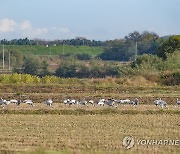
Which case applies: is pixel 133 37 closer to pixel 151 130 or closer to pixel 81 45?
pixel 81 45

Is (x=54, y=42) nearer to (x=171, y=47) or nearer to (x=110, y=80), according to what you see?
(x=171, y=47)

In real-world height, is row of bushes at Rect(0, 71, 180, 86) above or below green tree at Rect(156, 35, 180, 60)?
below

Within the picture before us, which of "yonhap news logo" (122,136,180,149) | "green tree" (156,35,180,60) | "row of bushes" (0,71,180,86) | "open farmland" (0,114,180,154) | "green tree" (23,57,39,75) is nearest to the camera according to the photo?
"open farmland" (0,114,180,154)

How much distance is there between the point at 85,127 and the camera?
54.9 ft

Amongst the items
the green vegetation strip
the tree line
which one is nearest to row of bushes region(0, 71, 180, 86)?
the green vegetation strip

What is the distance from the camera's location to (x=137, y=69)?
4494 cm

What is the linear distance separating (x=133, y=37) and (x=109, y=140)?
93082 millimetres

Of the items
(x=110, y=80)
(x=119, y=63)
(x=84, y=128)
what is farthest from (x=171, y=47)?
(x=84, y=128)

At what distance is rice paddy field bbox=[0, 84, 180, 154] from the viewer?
41.4 feet

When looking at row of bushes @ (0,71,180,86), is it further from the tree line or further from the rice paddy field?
the tree line

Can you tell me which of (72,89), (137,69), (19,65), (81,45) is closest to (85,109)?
(72,89)

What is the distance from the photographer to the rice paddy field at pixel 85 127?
12.6m

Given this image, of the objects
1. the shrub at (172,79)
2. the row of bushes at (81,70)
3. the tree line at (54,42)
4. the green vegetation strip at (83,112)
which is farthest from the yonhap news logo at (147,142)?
the tree line at (54,42)

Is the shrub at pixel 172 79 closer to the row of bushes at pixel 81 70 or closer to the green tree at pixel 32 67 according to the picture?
the row of bushes at pixel 81 70
